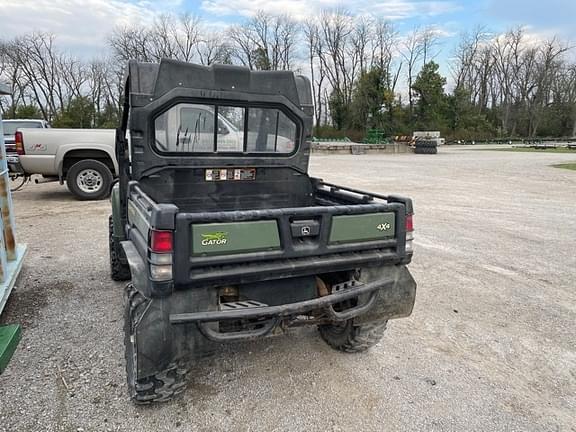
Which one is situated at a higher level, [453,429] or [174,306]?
[174,306]

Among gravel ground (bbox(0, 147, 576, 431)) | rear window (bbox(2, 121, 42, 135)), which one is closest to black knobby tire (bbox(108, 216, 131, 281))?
gravel ground (bbox(0, 147, 576, 431))

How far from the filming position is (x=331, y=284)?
285 cm

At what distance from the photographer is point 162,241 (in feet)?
6.86

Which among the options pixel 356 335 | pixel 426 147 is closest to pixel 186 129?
pixel 356 335

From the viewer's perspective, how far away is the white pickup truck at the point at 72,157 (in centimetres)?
890

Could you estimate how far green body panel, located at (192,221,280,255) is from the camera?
2158mm

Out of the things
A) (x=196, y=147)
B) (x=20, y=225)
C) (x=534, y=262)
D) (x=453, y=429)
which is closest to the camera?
(x=453, y=429)

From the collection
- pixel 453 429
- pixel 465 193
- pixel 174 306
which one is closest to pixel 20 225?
pixel 174 306

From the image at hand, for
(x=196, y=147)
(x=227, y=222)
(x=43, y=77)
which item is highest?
(x=43, y=77)

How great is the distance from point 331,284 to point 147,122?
189cm

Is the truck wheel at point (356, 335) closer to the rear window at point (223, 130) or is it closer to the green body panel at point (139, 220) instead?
the green body panel at point (139, 220)

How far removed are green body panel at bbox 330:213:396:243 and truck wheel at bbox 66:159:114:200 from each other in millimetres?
8111

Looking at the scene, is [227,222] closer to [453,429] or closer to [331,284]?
[331,284]

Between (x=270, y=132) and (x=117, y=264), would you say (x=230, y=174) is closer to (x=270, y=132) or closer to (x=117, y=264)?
(x=270, y=132)
